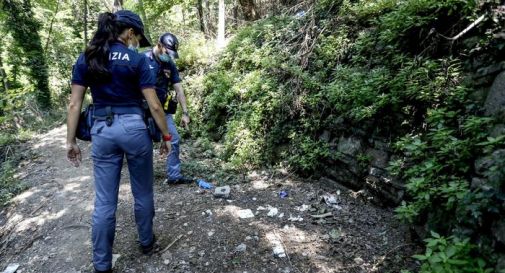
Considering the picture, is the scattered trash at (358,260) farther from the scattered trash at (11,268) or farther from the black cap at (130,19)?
the scattered trash at (11,268)

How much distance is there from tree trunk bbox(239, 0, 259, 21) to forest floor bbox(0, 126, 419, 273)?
19.4 feet

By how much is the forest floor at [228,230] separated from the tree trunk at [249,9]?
19.4ft

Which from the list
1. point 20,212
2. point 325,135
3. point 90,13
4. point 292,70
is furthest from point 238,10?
point 90,13

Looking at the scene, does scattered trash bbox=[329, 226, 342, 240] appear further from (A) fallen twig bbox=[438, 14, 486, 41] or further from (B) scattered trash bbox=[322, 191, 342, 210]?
(A) fallen twig bbox=[438, 14, 486, 41]

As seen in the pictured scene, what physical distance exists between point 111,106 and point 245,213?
7.04 ft

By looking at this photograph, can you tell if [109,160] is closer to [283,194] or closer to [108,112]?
[108,112]

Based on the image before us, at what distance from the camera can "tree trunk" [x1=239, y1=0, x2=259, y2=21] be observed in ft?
32.8

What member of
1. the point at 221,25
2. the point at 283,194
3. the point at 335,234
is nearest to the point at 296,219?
the point at 335,234

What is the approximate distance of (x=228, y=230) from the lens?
396cm

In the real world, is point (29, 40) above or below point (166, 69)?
above

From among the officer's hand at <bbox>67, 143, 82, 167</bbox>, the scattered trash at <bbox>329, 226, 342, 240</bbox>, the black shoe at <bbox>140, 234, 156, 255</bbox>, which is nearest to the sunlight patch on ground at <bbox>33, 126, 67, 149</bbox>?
the officer's hand at <bbox>67, 143, 82, 167</bbox>

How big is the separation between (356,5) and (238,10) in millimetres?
7096

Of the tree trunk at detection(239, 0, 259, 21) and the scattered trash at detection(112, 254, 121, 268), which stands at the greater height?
the tree trunk at detection(239, 0, 259, 21)

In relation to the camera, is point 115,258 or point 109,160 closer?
point 109,160
